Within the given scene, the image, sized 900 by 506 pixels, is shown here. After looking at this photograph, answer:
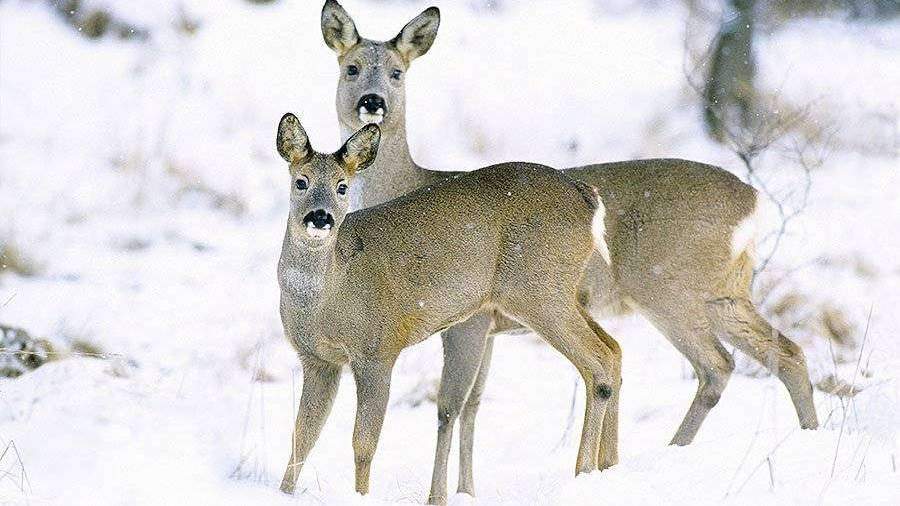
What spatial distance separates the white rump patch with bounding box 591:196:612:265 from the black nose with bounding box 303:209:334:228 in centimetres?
136

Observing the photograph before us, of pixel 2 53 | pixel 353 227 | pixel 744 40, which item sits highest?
pixel 744 40

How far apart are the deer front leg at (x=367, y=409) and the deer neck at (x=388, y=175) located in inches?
57.5

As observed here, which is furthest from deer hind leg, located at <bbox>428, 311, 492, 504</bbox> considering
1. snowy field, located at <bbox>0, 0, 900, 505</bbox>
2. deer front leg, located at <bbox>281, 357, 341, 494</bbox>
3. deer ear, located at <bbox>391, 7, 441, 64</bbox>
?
deer ear, located at <bbox>391, 7, 441, 64</bbox>

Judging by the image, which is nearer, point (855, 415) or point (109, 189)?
point (855, 415)

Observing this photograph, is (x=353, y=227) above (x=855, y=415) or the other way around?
above

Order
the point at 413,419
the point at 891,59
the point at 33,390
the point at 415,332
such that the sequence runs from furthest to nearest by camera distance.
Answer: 1. the point at 891,59
2. the point at 413,419
3. the point at 33,390
4. the point at 415,332

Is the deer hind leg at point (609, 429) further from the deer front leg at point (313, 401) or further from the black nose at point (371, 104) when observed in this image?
the black nose at point (371, 104)

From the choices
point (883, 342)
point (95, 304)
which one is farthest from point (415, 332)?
point (883, 342)

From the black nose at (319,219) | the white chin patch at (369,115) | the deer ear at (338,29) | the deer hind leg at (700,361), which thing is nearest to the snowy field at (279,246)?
the deer hind leg at (700,361)

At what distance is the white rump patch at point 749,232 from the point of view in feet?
22.1

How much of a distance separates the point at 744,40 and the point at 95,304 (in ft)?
24.0

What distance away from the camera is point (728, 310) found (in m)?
6.79

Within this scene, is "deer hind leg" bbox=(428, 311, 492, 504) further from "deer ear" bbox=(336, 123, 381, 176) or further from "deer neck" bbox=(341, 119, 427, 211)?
"deer ear" bbox=(336, 123, 381, 176)

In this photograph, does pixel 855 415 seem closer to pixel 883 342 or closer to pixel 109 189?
pixel 883 342
